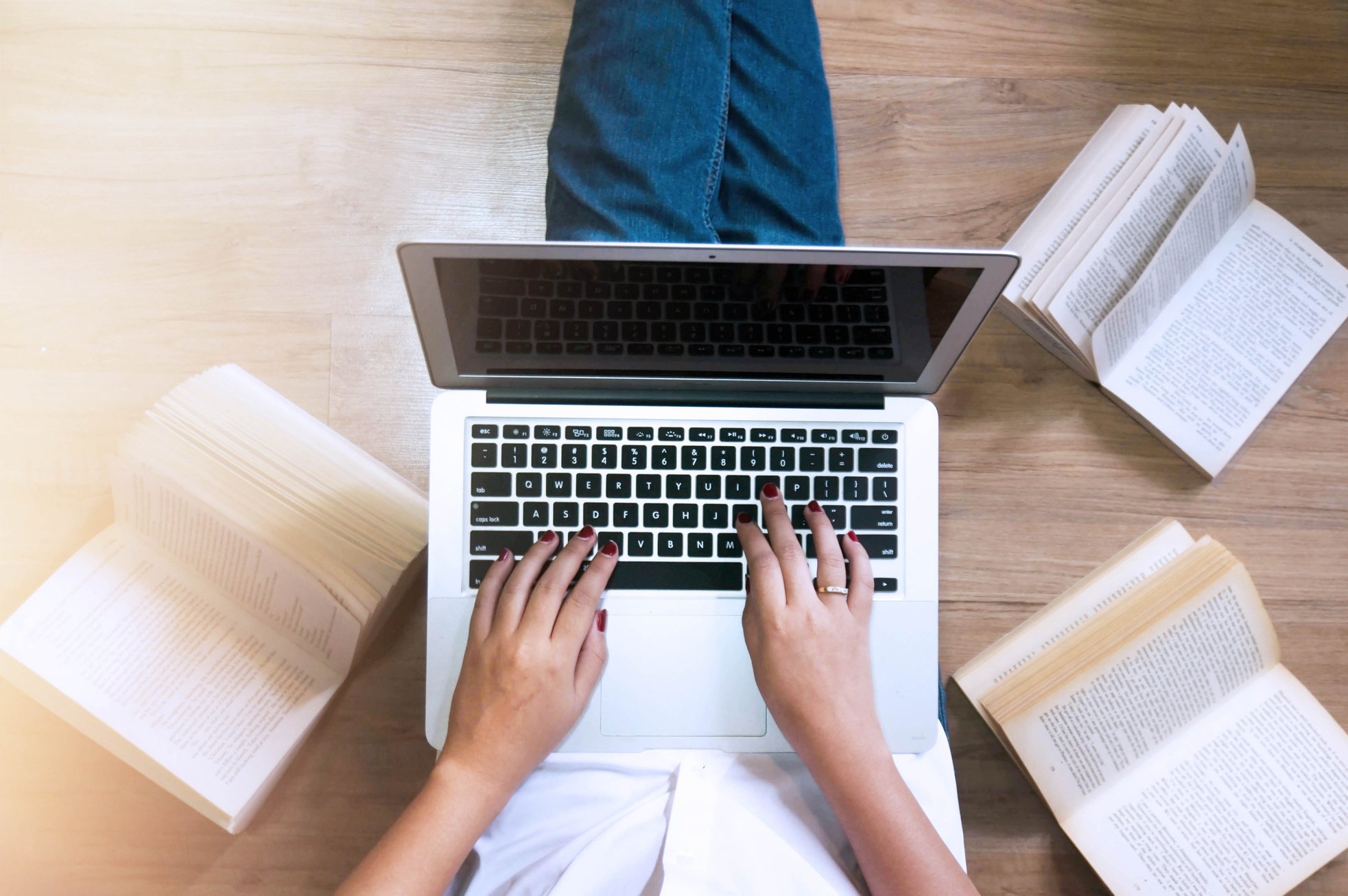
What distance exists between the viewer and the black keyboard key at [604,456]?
0.66m

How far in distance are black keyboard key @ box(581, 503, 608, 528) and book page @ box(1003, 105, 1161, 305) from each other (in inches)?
17.7

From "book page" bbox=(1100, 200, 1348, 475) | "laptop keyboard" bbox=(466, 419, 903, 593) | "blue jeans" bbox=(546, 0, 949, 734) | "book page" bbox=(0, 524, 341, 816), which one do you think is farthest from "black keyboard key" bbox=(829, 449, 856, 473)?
"book page" bbox=(0, 524, 341, 816)

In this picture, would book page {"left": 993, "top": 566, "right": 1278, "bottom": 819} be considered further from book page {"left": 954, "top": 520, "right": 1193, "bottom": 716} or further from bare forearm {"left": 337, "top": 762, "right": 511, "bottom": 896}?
bare forearm {"left": 337, "top": 762, "right": 511, "bottom": 896}

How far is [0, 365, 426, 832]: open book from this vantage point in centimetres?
74

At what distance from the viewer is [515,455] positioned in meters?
0.66

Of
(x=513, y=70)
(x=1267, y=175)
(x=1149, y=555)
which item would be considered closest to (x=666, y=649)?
(x=1149, y=555)

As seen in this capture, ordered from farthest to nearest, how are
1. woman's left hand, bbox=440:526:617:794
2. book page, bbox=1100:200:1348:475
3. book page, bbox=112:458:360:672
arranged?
book page, bbox=1100:200:1348:475, book page, bbox=112:458:360:672, woman's left hand, bbox=440:526:617:794

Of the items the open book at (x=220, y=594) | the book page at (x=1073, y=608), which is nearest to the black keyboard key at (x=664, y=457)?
the open book at (x=220, y=594)

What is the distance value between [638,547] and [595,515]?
→ 0.04 meters

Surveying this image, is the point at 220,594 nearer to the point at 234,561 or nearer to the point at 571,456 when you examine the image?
the point at 234,561

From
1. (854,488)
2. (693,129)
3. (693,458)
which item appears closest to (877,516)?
(854,488)

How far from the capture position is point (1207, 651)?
2.63ft

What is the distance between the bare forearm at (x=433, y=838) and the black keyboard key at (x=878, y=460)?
0.37m

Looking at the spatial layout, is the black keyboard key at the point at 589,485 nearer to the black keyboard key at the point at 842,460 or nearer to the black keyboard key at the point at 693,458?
the black keyboard key at the point at 693,458
